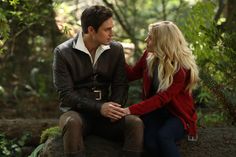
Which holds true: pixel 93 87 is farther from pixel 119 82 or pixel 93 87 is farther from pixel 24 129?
pixel 24 129

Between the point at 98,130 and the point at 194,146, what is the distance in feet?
3.38

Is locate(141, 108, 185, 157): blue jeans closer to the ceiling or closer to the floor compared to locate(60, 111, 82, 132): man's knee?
closer to the floor

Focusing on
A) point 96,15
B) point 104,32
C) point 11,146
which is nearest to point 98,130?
point 104,32

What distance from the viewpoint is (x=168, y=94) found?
191 inches

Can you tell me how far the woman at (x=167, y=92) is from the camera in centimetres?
484

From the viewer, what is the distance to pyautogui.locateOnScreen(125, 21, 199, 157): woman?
4.84m

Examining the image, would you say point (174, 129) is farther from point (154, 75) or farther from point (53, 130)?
point (53, 130)

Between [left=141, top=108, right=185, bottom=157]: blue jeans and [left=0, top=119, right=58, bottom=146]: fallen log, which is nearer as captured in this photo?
[left=141, top=108, right=185, bottom=157]: blue jeans

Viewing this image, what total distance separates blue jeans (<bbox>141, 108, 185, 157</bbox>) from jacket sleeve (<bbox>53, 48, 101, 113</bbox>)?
592 millimetres

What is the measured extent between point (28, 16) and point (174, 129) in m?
3.12

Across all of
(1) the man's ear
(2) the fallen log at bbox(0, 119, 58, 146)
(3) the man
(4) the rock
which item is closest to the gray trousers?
(3) the man

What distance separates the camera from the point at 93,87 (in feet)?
16.7

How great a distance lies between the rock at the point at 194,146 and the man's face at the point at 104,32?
0.99 metres

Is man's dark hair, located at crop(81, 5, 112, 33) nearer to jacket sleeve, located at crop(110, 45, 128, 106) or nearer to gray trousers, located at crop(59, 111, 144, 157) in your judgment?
jacket sleeve, located at crop(110, 45, 128, 106)
